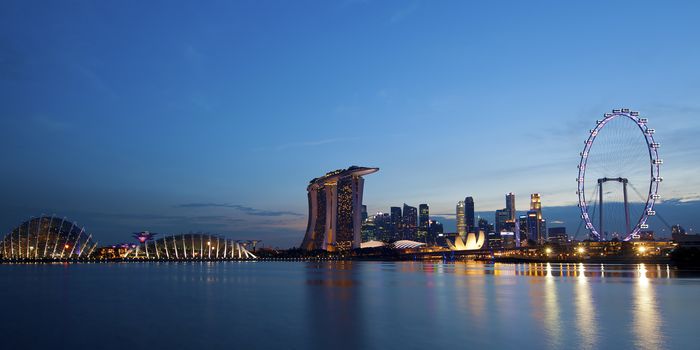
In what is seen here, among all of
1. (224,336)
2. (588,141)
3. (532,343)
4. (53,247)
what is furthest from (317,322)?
(53,247)

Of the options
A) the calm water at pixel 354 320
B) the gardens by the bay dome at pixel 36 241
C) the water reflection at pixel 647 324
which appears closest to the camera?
the water reflection at pixel 647 324

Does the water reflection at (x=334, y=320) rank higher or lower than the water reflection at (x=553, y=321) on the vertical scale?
higher

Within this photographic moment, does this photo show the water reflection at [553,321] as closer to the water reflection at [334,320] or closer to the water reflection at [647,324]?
the water reflection at [647,324]

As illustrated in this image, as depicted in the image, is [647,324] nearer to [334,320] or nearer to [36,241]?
[334,320]

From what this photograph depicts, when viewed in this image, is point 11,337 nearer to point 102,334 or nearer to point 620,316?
point 102,334

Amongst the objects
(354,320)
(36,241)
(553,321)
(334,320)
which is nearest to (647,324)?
(553,321)

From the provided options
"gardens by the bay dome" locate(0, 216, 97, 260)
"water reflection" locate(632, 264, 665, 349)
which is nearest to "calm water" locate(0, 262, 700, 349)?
"water reflection" locate(632, 264, 665, 349)

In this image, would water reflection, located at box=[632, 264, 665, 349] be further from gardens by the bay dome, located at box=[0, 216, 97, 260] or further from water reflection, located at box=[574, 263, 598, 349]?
gardens by the bay dome, located at box=[0, 216, 97, 260]

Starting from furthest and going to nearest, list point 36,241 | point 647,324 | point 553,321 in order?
point 36,241 < point 553,321 < point 647,324

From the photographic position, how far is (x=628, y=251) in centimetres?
16338

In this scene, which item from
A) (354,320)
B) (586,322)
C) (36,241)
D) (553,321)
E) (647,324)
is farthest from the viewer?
(36,241)

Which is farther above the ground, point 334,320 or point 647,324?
point 334,320

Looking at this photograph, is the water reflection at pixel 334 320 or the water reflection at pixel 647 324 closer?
the water reflection at pixel 647 324

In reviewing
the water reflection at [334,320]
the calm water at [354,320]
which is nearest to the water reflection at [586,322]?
the calm water at [354,320]
